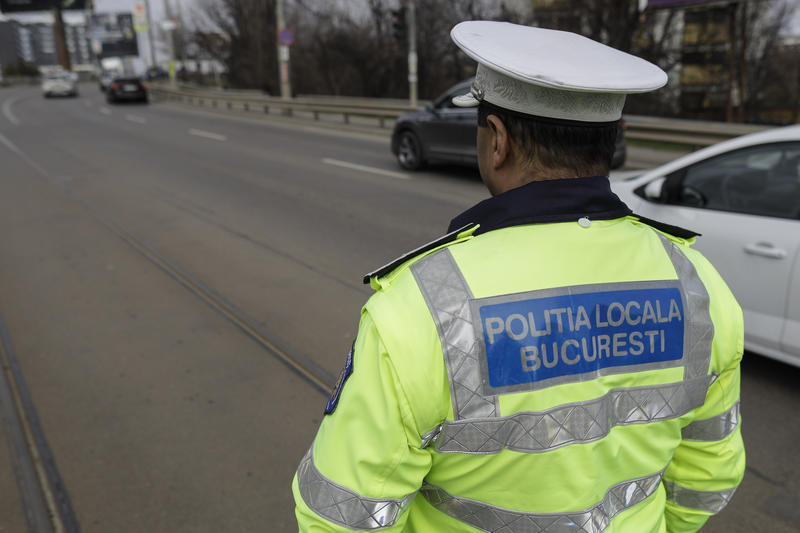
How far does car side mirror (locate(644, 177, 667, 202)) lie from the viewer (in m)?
4.39

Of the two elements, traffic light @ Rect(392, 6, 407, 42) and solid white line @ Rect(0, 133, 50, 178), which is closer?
solid white line @ Rect(0, 133, 50, 178)

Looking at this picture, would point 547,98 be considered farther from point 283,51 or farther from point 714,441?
point 283,51

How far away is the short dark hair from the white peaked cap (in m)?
0.01

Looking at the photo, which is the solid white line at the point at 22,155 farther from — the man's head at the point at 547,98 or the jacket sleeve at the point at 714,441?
the jacket sleeve at the point at 714,441

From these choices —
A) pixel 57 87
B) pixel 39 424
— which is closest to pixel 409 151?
pixel 39 424

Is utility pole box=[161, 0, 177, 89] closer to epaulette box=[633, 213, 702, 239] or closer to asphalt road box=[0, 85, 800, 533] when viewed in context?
asphalt road box=[0, 85, 800, 533]

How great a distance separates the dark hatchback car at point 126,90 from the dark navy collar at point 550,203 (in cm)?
3625

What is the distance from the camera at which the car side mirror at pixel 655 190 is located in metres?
4.39

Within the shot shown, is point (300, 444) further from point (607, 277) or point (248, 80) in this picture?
point (248, 80)

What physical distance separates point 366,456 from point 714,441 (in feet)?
2.63

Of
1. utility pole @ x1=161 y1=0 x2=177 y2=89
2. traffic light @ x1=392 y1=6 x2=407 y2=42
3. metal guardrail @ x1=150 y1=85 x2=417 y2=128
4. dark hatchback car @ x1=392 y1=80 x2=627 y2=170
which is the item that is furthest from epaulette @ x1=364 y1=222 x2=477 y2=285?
utility pole @ x1=161 y1=0 x2=177 y2=89

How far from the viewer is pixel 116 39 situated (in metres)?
84.8

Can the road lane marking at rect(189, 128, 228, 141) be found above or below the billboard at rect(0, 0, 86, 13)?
below

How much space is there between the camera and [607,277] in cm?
125
